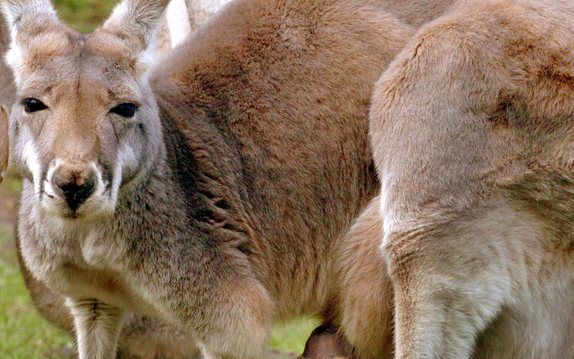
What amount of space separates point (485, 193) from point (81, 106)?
1673mm

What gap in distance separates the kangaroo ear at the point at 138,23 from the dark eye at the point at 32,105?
1.61ft

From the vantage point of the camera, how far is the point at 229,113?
5559 mm

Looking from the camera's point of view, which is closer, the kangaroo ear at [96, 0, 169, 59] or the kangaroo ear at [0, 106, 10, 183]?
the kangaroo ear at [96, 0, 169, 59]

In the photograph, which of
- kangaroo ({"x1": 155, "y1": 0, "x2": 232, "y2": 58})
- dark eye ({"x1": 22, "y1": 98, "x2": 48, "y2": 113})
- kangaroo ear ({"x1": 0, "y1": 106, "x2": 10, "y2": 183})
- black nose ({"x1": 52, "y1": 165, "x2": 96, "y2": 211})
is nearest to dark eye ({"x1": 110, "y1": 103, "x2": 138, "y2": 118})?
dark eye ({"x1": 22, "y1": 98, "x2": 48, "y2": 113})

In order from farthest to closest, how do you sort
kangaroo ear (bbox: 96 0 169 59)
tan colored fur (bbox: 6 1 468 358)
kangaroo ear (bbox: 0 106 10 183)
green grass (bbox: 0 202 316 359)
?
green grass (bbox: 0 202 316 359)
tan colored fur (bbox: 6 1 468 358)
kangaroo ear (bbox: 0 106 10 183)
kangaroo ear (bbox: 96 0 169 59)

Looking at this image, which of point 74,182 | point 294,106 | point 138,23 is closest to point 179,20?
point 294,106

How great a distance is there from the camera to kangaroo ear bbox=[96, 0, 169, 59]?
513cm

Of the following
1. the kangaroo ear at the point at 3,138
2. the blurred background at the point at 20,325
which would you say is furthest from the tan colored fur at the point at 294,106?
the kangaroo ear at the point at 3,138

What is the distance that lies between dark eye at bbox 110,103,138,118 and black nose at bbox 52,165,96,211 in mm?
411

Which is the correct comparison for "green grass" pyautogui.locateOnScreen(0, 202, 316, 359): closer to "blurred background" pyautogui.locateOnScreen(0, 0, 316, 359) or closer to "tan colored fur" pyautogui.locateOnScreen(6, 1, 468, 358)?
"blurred background" pyautogui.locateOnScreen(0, 0, 316, 359)

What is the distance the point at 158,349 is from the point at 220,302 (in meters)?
2.19

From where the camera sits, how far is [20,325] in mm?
8320

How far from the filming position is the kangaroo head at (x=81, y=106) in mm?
4602

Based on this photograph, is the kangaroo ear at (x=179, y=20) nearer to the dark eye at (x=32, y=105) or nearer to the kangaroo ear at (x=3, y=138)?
the kangaroo ear at (x=3, y=138)
